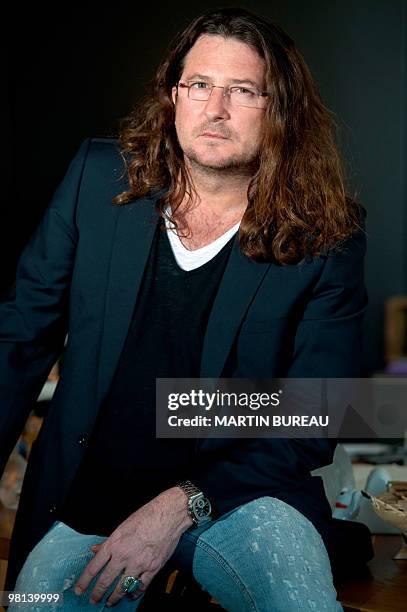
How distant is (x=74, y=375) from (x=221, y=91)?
61cm

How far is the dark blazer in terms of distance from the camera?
179 centimetres

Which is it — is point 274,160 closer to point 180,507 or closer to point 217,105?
point 217,105

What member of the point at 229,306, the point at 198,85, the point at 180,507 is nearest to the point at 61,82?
the point at 198,85

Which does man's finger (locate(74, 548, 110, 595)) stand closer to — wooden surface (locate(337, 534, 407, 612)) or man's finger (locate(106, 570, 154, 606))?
man's finger (locate(106, 570, 154, 606))

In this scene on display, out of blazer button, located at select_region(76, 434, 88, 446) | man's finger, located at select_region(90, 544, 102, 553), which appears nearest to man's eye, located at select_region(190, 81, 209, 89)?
blazer button, located at select_region(76, 434, 88, 446)

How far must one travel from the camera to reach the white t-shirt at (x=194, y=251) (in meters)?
1.84

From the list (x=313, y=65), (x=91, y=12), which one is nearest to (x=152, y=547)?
(x=91, y=12)

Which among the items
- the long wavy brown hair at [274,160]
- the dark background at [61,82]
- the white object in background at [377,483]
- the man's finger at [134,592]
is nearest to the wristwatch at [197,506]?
the man's finger at [134,592]

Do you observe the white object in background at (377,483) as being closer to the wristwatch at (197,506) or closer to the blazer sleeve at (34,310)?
the wristwatch at (197,506)

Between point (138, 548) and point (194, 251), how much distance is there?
572 millimetres

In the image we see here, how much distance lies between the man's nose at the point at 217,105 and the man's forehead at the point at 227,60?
1.5 inches

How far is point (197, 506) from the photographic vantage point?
167 centimetres

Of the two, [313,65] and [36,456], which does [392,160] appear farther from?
[36,456]

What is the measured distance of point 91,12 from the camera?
9.03 ft
